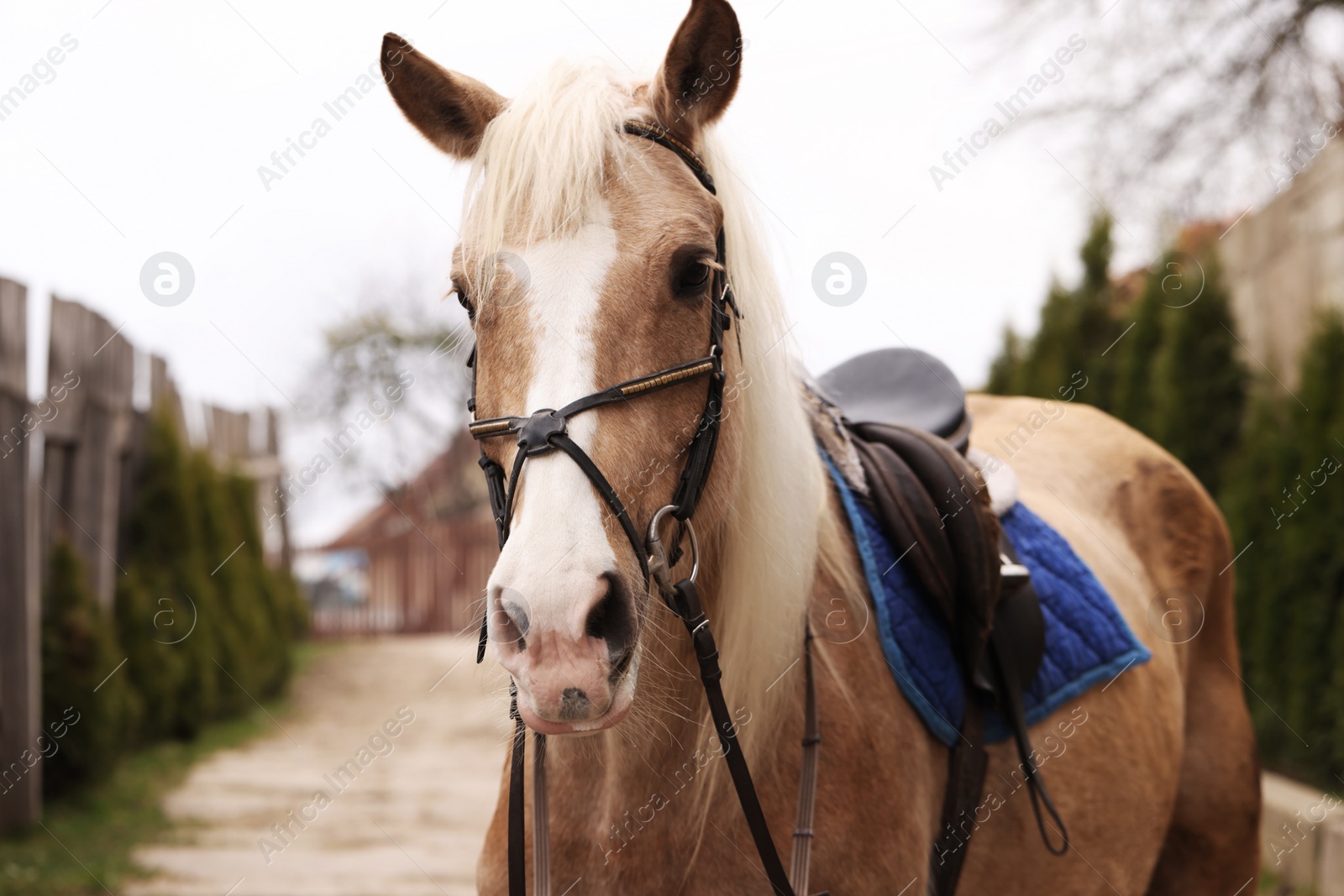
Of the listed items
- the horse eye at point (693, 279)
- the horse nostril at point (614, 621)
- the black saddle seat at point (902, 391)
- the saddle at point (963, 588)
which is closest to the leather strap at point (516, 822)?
the horse nostril at point (614, 621)

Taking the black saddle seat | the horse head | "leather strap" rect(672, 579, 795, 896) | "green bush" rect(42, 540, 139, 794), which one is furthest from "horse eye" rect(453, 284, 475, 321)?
"green bush" rect(42, 540, 139, 794)

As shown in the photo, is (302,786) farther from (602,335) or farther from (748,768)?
(602,335)

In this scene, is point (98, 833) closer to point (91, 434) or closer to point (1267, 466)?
point (91, 434)

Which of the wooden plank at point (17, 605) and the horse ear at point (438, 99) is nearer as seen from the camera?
the horse ear at point (438, 99)

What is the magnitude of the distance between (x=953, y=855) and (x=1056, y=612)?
805mm

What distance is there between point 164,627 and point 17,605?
2020 millimetres

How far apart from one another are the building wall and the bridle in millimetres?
4180

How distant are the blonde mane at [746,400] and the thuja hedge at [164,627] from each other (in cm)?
471

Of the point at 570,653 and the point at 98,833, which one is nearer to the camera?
the point at 570,653

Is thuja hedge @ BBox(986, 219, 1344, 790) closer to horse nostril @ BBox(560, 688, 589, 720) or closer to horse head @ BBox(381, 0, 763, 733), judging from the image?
horse head @ BBox(381, 0, 763, 733)

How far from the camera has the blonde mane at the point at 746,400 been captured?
163cm

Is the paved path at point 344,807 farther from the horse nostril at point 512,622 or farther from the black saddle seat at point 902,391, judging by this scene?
the black saddle seat at point 902,391

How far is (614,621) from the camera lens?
1.35 metres

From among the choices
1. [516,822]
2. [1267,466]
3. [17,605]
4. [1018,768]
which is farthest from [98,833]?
[1267,466]
